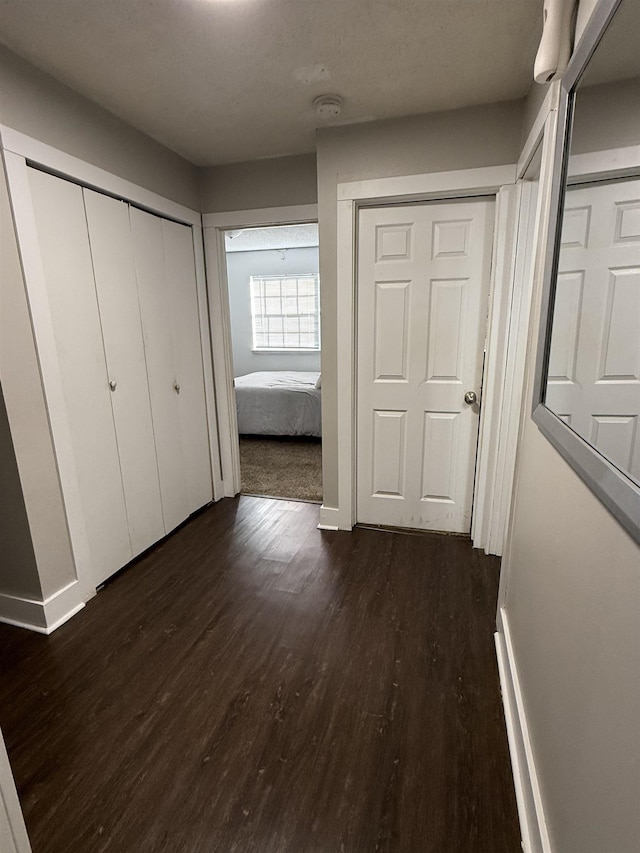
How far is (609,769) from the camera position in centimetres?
70

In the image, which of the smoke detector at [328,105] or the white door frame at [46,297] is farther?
the smoke detector at [328,105]

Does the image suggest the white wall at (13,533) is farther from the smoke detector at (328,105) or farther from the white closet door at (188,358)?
A: the smoke detector at (328,105)

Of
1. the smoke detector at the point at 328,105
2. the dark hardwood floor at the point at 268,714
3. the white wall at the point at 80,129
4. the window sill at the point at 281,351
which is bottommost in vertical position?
the dark hardwood floor at the point at 268,714

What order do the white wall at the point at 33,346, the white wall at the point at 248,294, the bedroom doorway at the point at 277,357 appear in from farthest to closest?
the white wall at the point at 248,294 < the bedroom doorway at the point at 277,357 < the white wall at the point at 33,346

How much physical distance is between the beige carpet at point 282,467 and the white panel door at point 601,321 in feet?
7.59

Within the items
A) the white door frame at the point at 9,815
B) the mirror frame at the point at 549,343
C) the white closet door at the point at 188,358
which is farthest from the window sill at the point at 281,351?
the white door frame at the point at 9,815

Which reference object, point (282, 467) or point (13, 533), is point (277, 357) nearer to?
point (282, 467)

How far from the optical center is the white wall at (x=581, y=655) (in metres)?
Answer: 0.66

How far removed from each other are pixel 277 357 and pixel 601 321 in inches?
230

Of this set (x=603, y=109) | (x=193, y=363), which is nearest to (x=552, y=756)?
(x=603, y=109)

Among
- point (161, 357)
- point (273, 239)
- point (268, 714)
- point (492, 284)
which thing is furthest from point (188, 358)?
point (273, 239)

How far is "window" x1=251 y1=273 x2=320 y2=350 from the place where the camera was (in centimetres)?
621

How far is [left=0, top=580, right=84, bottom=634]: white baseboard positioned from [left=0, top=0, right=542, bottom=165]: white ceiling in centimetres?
224

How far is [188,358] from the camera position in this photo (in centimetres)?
283
